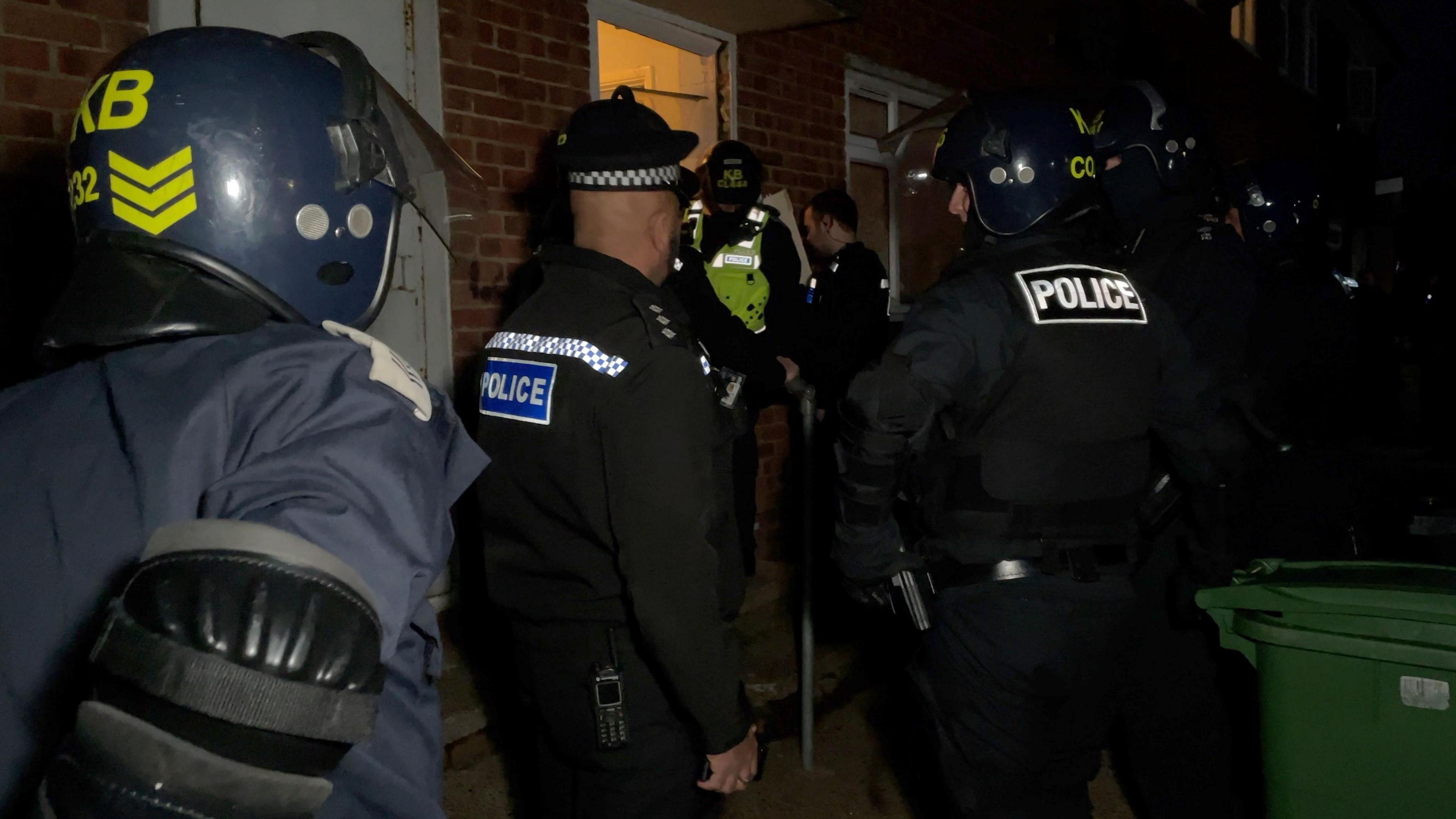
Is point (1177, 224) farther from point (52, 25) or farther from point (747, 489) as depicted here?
point (52, 25)

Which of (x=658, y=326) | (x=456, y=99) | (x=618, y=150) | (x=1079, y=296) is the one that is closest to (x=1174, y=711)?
(x=1079, y=296)

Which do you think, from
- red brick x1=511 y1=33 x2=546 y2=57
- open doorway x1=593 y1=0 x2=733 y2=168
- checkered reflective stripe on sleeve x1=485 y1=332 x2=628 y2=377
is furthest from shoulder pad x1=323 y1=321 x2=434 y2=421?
open doorway x1=593 y1=0 x2=733 y2=168

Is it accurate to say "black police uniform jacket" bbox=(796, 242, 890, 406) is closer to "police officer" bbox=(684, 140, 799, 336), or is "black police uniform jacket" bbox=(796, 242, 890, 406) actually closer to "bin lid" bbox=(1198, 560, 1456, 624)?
"police officer" bbox=(684, 140, 799, 336)

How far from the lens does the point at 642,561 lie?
1875mm

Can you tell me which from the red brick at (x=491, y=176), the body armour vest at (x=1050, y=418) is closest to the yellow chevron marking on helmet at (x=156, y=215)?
the body armour vest at (x=1050, y=418)

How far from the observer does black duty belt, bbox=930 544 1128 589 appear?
2.34 metres

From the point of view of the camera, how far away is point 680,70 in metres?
5.64

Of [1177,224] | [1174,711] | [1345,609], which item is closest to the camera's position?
[1345,609]

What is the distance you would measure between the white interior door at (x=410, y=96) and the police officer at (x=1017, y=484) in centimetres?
213

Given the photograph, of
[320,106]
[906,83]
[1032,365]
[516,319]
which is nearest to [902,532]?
[1032,365]

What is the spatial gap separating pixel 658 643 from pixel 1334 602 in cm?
160

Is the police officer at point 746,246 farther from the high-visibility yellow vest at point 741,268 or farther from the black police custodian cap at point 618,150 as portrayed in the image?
the black police custodian cap at point 618,150

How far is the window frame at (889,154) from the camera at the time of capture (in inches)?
262

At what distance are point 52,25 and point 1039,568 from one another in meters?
3.26
